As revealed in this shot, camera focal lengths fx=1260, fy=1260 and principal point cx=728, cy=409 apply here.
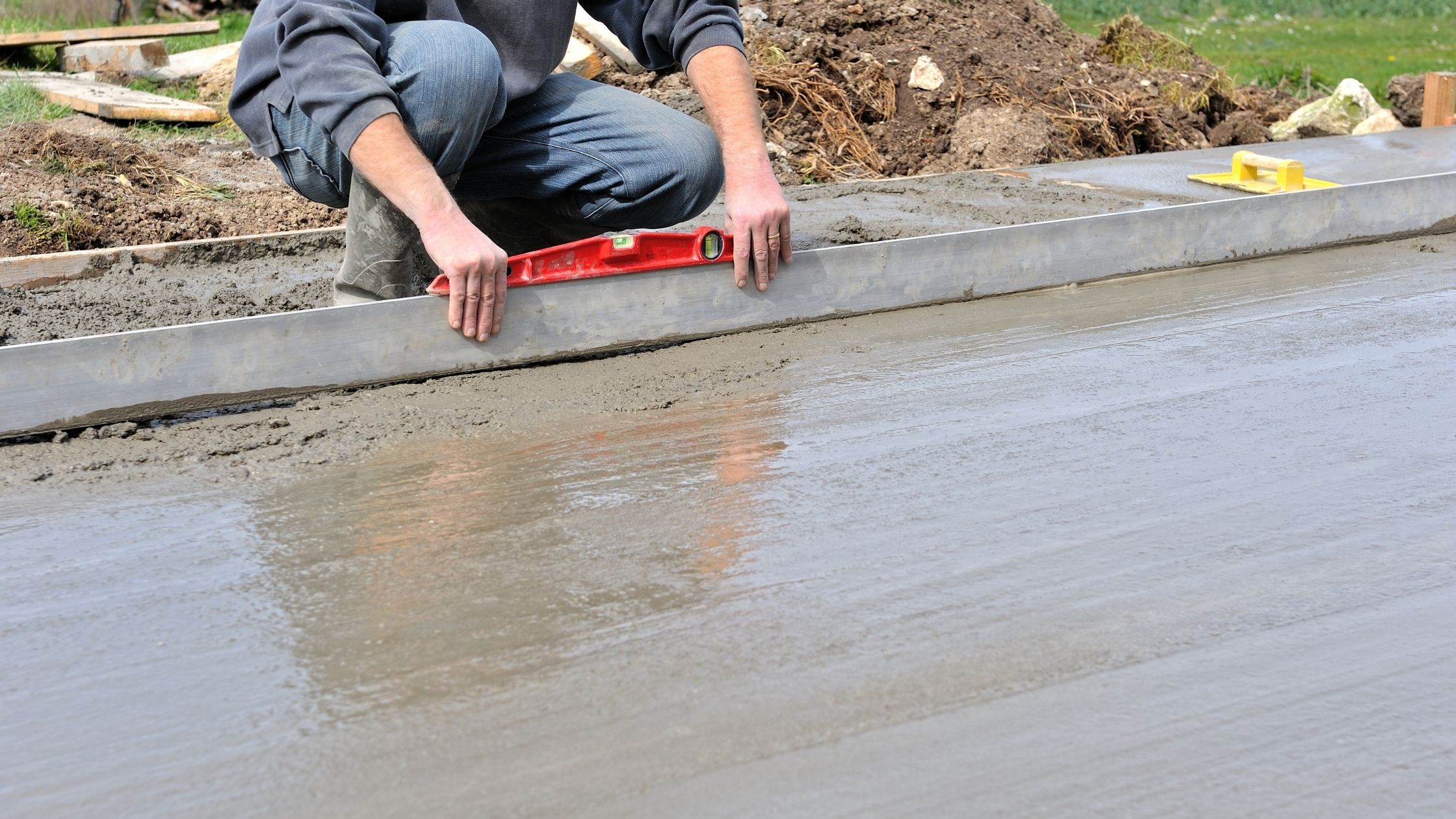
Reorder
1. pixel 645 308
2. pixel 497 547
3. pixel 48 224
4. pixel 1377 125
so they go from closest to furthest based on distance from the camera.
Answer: pixel 497 547 < pixel 645 308 < pixel 48 224 < pixel 1377 125

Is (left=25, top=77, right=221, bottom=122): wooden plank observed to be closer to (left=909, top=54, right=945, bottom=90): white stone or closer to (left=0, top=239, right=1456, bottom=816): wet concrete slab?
(left=909, top=54, right=945, bottom=90): white stone

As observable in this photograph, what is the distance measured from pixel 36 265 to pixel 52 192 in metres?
0.93

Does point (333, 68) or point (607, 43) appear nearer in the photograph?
point (333, 68)

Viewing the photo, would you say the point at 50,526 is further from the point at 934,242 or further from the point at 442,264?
the point at 934,242

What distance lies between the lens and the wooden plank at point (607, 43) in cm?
627

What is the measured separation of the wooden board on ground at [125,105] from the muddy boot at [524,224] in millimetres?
3449

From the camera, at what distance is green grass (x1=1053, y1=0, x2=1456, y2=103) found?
397 inches

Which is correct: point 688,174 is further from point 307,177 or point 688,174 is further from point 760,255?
point 307,177

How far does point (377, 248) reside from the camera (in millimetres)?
2922

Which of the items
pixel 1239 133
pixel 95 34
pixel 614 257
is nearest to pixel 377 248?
pixel 614 257

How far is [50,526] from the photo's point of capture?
209cm

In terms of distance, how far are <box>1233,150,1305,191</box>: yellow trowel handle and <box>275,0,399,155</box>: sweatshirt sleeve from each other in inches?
121

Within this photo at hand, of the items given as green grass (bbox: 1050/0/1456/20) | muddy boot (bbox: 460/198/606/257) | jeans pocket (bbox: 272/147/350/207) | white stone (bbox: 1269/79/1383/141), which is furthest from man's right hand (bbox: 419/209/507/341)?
green grass (bbox: 1050/0/1456/20)

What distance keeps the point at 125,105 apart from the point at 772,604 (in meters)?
5.52
